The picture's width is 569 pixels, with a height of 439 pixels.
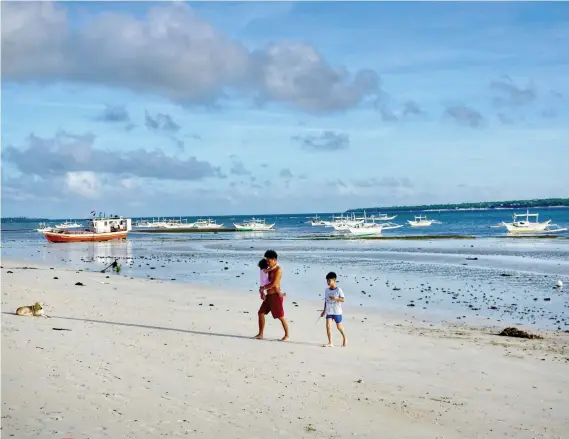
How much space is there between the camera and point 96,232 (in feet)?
260

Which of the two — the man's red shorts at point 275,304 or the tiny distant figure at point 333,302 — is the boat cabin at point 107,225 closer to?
the man's red shorts at point 275,304

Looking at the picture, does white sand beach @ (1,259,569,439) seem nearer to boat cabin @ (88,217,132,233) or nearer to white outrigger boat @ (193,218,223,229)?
boat cabin @ (88,217,132,233)

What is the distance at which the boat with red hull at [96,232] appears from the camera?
75.0m

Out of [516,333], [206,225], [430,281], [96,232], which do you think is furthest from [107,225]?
[206,225]

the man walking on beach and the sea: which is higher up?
the man walking on beach

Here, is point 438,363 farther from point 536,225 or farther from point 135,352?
point 536,225

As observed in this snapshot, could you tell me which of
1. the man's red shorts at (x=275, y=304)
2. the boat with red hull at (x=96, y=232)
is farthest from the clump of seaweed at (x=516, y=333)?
the boat with red hull at (x=96, y=232)

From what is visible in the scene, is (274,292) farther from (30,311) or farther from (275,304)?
(30,311)

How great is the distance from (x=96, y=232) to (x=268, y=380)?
73.4 meters

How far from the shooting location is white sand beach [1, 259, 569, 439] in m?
7.90

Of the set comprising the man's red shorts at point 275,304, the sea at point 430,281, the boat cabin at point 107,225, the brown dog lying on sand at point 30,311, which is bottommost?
the sea at point 430,281

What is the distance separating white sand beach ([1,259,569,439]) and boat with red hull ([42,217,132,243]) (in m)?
61.9

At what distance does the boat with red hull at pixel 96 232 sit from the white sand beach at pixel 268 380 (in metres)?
61.9

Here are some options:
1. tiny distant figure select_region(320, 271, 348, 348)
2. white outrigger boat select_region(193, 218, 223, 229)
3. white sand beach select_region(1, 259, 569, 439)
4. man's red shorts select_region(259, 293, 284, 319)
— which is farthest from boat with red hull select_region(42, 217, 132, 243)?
tiny distant figure select_region(320, 271, 348, 348)
